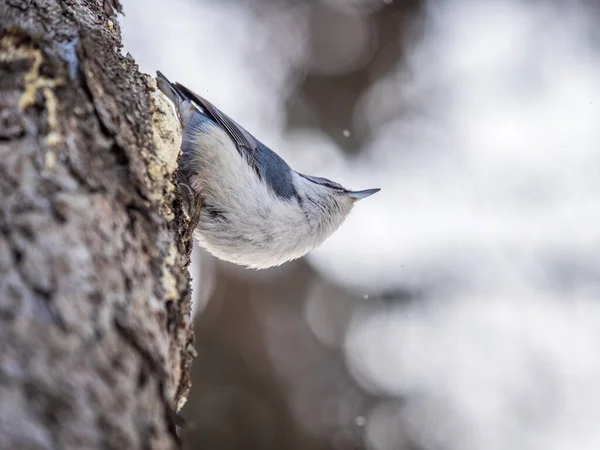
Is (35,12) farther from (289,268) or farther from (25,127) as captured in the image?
(289,268)

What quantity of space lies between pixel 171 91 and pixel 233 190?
18.2 inches

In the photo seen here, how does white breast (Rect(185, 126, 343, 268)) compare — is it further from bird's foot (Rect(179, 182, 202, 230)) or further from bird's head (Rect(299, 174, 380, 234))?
bird's head (Rect(299, 174, 380, 234))

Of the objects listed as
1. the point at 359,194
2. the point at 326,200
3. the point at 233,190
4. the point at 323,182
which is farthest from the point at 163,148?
the point at 359,194

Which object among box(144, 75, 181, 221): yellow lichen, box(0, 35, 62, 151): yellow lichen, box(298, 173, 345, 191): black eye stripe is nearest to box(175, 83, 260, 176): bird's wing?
box(298, 173, 345, 191): black eye stripe

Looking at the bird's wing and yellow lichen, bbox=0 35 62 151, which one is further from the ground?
the bird's wing

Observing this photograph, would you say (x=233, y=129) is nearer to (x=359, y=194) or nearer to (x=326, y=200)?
(x=326, y=200)

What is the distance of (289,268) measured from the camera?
5273 millimetres

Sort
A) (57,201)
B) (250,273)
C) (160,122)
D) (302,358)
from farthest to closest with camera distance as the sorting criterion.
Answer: (302,358)
(250,273)
(160,122)
(57,201)

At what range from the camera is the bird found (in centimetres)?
238

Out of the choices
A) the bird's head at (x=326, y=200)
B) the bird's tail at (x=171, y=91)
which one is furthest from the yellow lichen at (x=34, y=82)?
the bird's head at (x=326, y=200)

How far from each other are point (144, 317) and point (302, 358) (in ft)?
13.8

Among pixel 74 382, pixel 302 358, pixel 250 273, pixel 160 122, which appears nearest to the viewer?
pixel 74 382

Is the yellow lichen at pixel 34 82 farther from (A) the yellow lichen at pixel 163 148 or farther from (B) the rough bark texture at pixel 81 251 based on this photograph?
(A) the yellow lichen at pixel 163 148

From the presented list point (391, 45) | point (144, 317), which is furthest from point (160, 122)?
point (391, 45)
